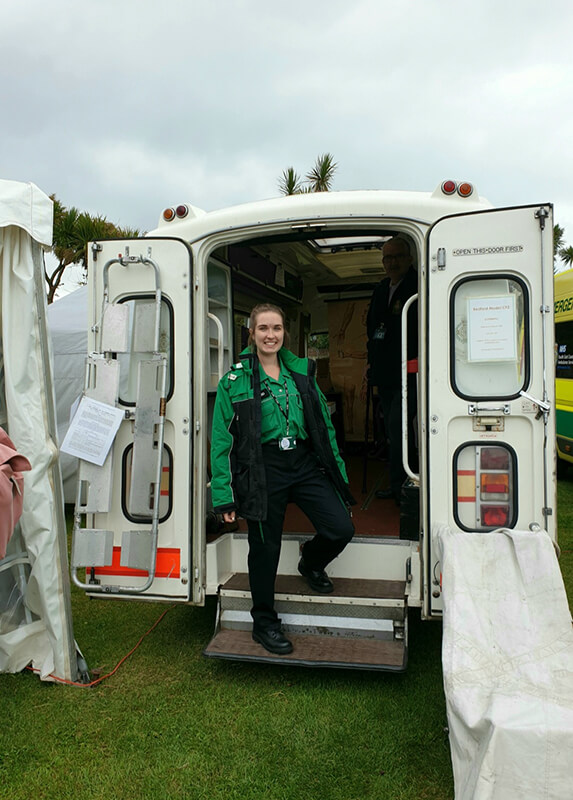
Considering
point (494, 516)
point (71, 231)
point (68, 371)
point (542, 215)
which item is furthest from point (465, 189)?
point (71, 231)

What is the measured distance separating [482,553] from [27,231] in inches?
112

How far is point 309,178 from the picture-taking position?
17.5 metres

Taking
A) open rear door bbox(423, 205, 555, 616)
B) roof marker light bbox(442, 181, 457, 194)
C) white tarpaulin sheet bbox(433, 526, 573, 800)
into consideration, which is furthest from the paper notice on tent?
roof marker light bbox(442, 181, 457, 194)

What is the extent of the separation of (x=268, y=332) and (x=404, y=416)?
906 millimetres

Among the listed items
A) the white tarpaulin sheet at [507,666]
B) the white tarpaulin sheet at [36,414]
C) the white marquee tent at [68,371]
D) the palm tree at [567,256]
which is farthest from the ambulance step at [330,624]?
the palm tree at [567,256]

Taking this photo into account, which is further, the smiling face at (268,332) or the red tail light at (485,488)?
the smiling face at (268,332)

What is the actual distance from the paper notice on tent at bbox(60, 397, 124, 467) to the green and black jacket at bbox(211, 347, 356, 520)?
62cm

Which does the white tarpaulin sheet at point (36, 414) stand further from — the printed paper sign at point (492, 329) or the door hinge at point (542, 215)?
the door hinge at point (542, 215)

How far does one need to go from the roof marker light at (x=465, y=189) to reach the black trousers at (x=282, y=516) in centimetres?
163

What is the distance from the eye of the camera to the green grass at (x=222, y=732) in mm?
2717

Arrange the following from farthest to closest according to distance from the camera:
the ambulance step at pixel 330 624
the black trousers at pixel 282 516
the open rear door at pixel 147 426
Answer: the open rear door at pixel 147 426 → the black trousers at pixel 282 516 → the ambulance step at pixel 330 624

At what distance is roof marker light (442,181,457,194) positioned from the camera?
3.41m

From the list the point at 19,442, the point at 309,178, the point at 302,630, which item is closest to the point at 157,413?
the point at 19,442

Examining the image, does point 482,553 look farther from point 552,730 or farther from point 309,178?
point 309,178
